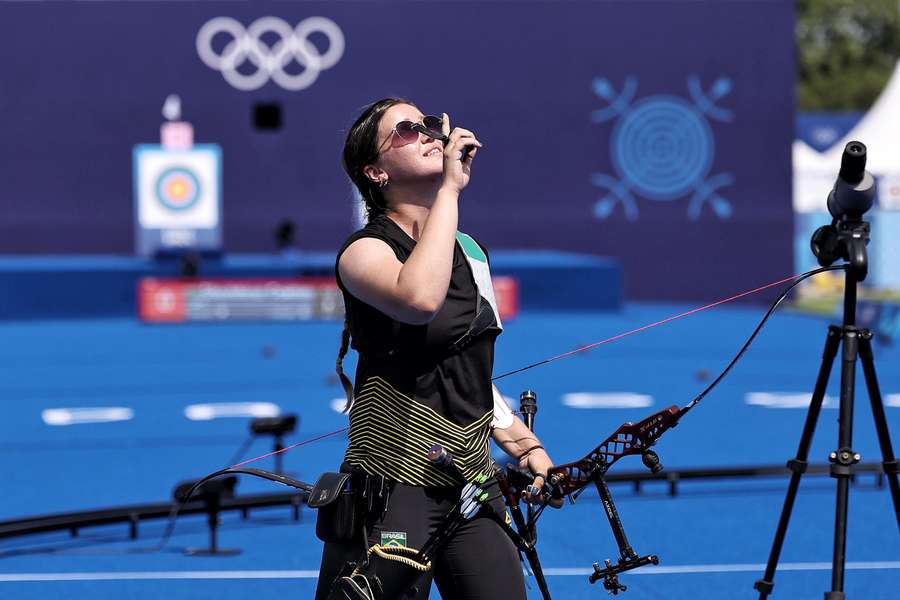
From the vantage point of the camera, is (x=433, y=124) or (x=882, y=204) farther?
(x=882, y=204)

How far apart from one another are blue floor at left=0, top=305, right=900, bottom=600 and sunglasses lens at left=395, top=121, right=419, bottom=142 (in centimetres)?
287

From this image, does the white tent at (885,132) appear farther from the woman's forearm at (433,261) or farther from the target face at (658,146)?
the woman's forearm at (433,261)

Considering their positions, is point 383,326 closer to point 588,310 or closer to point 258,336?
point 258,336

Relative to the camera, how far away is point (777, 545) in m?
3.61

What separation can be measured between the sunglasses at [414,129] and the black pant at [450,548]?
716 millimetres

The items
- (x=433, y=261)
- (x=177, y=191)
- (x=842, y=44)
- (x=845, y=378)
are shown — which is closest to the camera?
(x=433, y=261)

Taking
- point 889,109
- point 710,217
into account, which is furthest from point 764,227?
point 889,109

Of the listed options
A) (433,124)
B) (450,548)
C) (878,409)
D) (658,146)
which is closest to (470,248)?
(433,124)

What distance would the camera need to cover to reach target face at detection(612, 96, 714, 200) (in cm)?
2197

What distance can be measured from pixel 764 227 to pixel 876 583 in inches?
700

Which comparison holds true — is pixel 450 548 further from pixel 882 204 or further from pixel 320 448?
pixel 882 204

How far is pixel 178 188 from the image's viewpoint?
19.5 meters

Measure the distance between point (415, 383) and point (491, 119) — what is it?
19307mm

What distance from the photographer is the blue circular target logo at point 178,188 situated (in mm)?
19438
